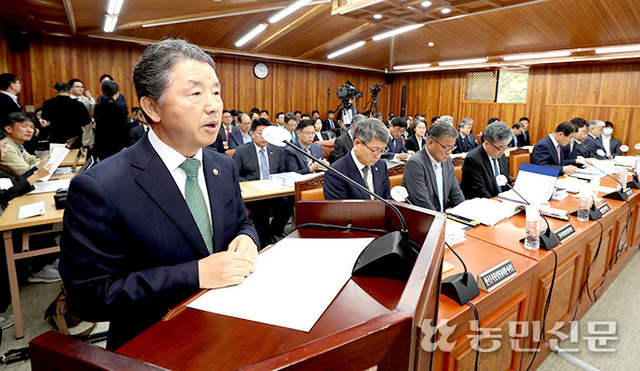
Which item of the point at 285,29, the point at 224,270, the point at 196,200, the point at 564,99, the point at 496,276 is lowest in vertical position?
the point at 496,276

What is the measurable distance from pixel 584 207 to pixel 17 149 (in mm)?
4400

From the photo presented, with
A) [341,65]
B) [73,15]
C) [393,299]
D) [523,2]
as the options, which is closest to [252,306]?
[393,299]

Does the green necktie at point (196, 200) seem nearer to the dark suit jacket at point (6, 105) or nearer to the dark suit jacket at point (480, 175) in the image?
the dark suit jacket at point (480, 175)

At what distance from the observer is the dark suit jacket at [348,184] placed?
226cm

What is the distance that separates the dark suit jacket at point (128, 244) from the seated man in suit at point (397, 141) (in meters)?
4.29

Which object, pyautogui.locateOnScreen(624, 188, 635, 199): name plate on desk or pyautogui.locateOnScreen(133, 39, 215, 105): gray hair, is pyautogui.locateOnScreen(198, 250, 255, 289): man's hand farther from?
pyautogui.locateOnScreen(624, 188, 635, 199): name plate on desk

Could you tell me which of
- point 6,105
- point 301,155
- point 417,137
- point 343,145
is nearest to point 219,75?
point 6,105

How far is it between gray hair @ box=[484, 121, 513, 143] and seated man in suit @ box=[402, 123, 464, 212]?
1.66 ft

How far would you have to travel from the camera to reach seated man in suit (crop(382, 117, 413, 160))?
197 inches

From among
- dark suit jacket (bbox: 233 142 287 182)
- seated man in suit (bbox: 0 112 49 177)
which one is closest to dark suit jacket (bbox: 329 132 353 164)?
dark suit jacket (bbox: 233 142 287 182)

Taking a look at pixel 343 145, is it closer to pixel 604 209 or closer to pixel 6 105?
pixel 604 209

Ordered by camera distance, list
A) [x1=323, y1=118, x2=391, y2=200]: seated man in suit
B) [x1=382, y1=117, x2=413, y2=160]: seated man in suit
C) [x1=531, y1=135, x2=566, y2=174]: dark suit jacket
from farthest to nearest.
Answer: [x1=382, y1=117, x2=413, y2=160]: seated man in suit, [x1=531, y1=135, x2=566, y2=174]: dark suit jacket, [x1=323, y1=118, x2=391, y2=200]: seated man in suit

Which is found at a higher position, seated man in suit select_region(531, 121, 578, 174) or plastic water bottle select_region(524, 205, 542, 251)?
seated man in suit select_region(531, 121, 578, 174)

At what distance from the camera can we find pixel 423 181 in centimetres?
251
